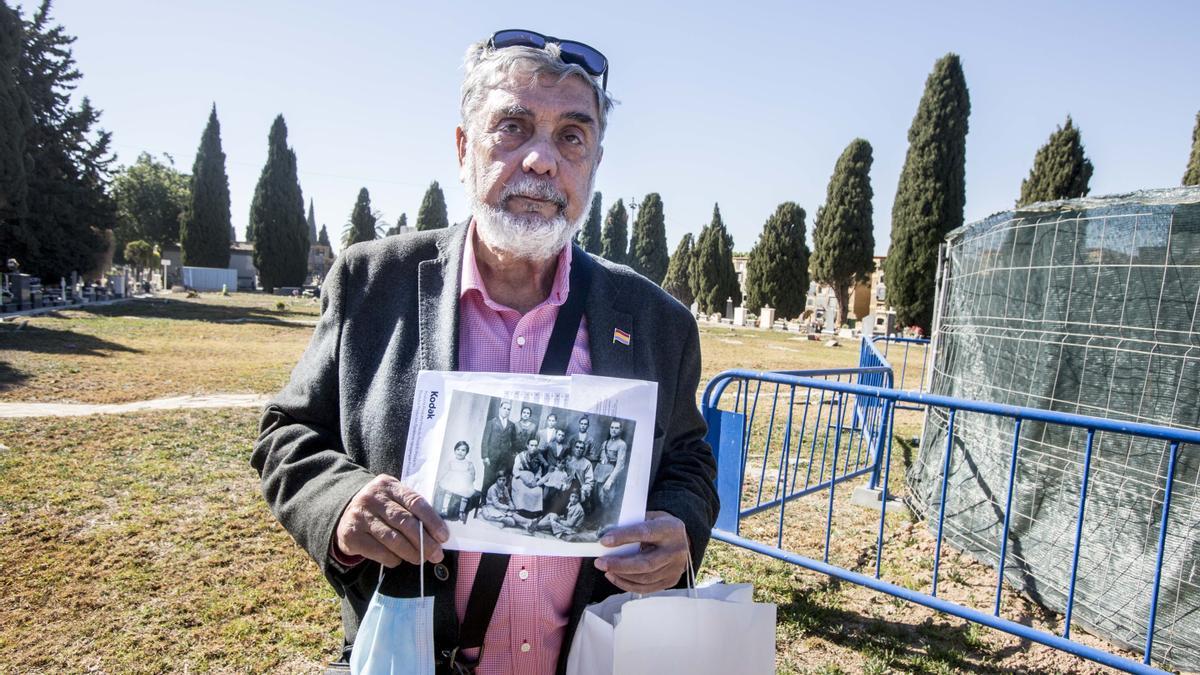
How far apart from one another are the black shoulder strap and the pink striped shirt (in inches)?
0.9

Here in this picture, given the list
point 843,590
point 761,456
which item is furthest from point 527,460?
point 761,456

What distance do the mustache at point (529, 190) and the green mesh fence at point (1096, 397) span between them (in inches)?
165

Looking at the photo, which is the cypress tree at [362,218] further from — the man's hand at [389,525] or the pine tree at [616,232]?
the man's hand at [389,525]

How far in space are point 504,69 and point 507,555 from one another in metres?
1.09

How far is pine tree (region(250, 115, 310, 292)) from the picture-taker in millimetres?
47594

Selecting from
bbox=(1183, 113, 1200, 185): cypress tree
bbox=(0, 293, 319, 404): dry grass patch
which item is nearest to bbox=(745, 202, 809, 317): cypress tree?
bbox=(1183, 113, 1200, 185): cypress tree

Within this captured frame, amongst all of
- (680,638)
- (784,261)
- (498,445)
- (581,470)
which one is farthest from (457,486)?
(784,261)

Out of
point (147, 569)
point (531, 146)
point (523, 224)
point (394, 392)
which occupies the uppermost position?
point (531, 146)

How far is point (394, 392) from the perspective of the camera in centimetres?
136

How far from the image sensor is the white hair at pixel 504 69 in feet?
4.87

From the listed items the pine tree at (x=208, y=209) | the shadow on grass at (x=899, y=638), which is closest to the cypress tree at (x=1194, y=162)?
the shadow on grass at (x=899, y=638)

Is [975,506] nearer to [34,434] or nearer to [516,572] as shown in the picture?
[516,572]

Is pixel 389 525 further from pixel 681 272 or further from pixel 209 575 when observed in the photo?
pixel 681 272

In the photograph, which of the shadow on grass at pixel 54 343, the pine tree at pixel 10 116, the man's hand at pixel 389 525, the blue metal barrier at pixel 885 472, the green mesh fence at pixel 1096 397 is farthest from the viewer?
the pine tree at pixel 10 116
